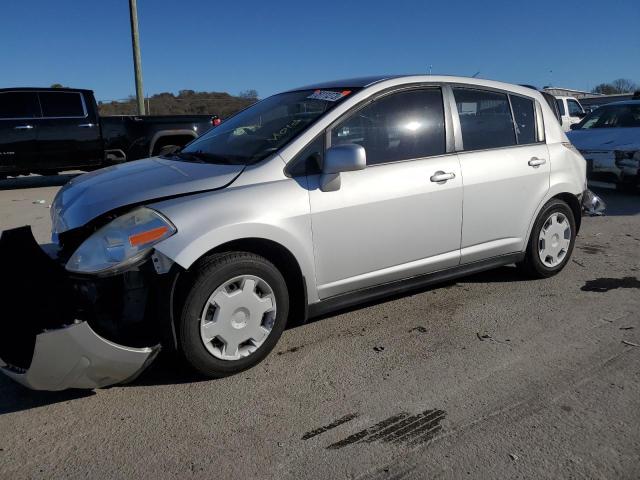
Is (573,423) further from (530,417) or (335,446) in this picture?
(335,446)

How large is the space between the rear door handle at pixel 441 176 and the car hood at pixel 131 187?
4.52 ft

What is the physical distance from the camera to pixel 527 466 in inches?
93.2

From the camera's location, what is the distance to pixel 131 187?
3193 mm

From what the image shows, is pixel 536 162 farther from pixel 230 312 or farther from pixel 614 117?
pixel 614 117

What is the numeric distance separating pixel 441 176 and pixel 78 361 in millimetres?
2585

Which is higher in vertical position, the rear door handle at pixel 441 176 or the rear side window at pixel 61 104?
the rear side window at pixel 61 104

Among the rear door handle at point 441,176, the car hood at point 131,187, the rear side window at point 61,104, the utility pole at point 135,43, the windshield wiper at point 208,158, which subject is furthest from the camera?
the utility pole at point 135,43

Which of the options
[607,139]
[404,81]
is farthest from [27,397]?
[607,139]

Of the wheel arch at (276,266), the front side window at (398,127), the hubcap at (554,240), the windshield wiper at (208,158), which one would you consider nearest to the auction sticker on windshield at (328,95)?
the front side window at (398,127)

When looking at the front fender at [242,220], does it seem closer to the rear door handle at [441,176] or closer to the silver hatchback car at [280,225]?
the silver hatchback car at [280,225]

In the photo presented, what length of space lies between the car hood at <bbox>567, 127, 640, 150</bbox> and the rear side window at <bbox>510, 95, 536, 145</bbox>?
4.89 metres

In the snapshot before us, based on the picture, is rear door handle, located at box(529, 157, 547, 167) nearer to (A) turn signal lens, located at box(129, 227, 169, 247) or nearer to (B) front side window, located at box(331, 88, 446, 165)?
(B) front side window, located at box(331, 88, 446, 165)

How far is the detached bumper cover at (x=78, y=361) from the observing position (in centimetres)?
257

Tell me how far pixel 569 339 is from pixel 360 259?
4.89ft
